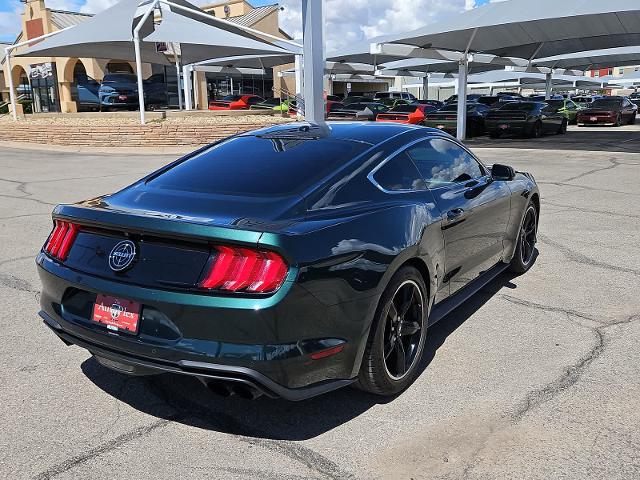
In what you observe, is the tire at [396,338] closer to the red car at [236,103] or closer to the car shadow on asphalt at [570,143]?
the car shadow on asphalt at [570,143]

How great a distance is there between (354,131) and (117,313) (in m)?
2.05

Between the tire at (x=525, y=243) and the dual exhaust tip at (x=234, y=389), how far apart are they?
3.52m

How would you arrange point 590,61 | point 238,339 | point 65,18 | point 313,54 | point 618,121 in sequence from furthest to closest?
point 65,18, point 590,61, point 618,121, point 313,54, point 238,339

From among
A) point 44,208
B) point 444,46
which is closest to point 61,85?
point 444,46

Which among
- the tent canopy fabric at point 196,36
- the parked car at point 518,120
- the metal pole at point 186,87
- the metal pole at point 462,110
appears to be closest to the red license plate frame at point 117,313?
the metal pole at point 462,110

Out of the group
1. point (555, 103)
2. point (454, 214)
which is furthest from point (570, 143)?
point (454, 214)

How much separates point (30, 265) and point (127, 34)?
62.6ft

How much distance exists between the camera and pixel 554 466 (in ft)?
9.23

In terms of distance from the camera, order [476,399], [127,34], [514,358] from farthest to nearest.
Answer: [127,34] → [514,358] → [476,399]

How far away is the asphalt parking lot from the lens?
283 centimetres

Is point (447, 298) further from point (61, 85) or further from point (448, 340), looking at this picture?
point (61, 85)

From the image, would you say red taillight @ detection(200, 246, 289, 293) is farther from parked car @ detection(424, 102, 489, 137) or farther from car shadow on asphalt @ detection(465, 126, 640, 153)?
parked car @ detection(424, 102, 489, 137)

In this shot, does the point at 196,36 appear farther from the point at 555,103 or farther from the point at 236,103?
the point at 555,103

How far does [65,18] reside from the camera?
1742 inches
